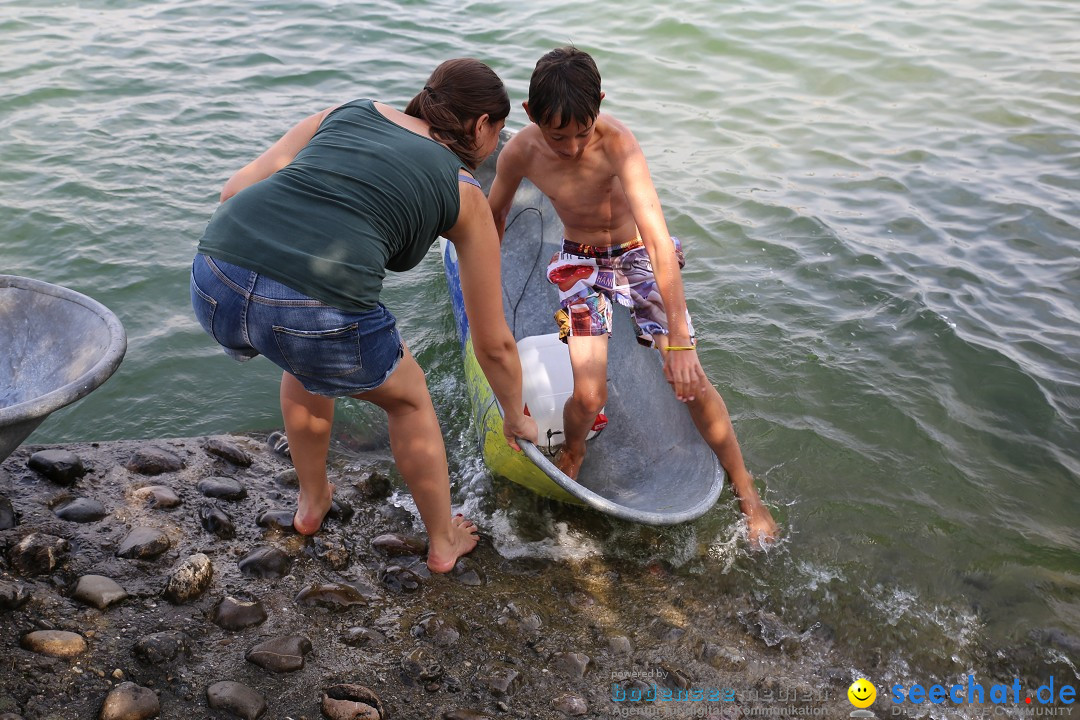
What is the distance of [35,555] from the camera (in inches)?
125

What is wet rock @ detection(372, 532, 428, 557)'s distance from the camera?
369 centimetres

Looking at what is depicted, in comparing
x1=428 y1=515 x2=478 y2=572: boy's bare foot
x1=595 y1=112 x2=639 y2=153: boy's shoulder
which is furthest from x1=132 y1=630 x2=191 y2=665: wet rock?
x1=595 y1=112 x2=639 y2=153: boy's shoulder

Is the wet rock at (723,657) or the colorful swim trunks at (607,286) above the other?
the colorful swim trunks at (607,286)

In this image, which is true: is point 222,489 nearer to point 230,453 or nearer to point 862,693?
point 230,453

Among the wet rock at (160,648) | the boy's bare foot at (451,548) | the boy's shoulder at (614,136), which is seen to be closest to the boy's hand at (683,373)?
the boy's shoulder at (614,136)

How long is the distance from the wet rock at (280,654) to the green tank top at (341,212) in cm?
123

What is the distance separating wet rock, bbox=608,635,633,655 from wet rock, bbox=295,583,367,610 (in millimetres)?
978

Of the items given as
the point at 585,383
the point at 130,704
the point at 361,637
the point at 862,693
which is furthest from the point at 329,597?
the point at 862,693

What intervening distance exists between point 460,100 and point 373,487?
2.09 metres

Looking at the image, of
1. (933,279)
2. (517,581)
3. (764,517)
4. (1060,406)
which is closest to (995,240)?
(933,279)

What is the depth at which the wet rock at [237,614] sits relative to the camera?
3.08m

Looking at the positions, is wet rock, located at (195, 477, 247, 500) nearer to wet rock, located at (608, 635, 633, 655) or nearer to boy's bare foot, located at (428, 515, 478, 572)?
boy's bare foot, located at (428, 515, 478, 572)

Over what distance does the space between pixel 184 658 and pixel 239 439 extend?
70.0 inches

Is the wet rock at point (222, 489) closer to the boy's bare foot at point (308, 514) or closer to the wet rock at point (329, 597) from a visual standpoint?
the boy's bare foot at point (308, 514)
